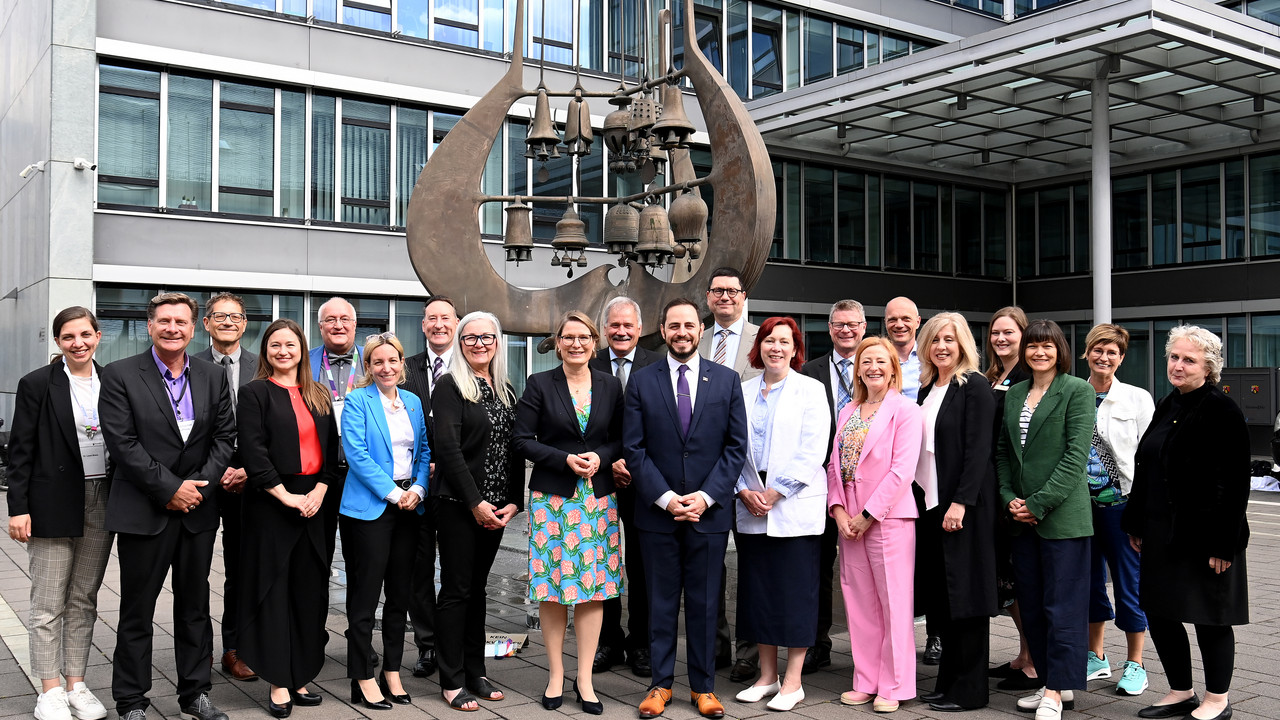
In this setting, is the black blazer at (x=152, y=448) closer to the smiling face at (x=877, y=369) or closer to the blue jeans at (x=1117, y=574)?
the smiling face at (x=877, y=369)

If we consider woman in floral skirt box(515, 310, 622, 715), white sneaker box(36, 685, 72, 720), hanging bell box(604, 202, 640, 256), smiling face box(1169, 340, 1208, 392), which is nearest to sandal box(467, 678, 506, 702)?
woman in floral skirt box(515, 310, 622, 715)

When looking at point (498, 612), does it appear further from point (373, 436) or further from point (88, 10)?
point (88, 10)

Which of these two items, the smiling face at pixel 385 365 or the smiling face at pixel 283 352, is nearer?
the smiling face at pixel 283 352

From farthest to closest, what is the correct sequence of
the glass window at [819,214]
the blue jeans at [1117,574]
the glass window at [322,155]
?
the glass window at [819,214] < the glass window at [322,155] < the blue jeans at [1117,574]

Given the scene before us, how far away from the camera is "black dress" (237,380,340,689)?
5.21 metres

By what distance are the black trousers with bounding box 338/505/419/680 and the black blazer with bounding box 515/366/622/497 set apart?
0.70m

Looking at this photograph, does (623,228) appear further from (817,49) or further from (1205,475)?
(817,49)

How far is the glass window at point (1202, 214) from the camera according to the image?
25.3 metres

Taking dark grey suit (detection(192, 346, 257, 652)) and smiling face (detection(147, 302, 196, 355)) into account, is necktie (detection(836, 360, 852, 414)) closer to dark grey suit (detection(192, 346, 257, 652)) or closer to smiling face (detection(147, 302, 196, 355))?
dark grey suit (detection(192, 346, 257, 652))

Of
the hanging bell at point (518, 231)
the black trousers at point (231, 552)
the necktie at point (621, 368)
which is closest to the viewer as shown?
the black trousers at point (231, 552)

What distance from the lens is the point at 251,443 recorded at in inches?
205

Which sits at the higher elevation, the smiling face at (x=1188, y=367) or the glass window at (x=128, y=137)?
the glass window at (x=128, y=137)

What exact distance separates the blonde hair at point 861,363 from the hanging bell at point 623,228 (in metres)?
3.83

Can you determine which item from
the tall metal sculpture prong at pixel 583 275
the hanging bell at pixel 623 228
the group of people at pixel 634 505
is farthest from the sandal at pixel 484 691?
the hanging bell at pixel 623 228
